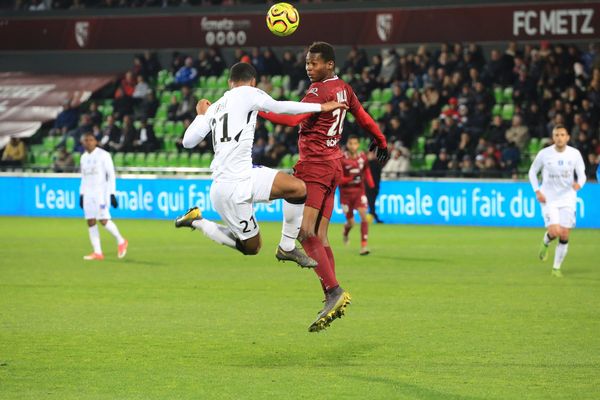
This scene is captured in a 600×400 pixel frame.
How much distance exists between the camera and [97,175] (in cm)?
1902

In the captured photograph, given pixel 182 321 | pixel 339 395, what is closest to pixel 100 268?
pixel 182 321

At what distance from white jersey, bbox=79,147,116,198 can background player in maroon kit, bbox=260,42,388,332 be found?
9810mm

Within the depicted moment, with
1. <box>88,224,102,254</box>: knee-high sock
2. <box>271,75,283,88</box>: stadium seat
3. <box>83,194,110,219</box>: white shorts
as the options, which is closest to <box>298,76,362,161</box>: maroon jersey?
<box>83,194,110,219</box>: white shorts

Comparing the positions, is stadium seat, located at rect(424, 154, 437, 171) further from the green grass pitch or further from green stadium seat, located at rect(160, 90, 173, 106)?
green stadium seat, located at rect(160, 90, 173, 106)

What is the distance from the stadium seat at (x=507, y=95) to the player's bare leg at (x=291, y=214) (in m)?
19.8

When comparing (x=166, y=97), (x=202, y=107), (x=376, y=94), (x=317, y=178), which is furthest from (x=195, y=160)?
(x=317, y=178)

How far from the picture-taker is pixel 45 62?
40.1 m

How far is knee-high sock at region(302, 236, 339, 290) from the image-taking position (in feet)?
30.8

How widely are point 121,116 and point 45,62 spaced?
7378mm

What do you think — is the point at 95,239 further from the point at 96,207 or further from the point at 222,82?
the point at 222,82

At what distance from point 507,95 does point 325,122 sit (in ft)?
65.1

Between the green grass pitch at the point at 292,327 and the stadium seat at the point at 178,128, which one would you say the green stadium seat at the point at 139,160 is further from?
the green grass pitch at the point at 292,327

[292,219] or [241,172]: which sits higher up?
[241,172]

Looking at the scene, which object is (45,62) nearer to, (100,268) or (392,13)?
(392,13)
